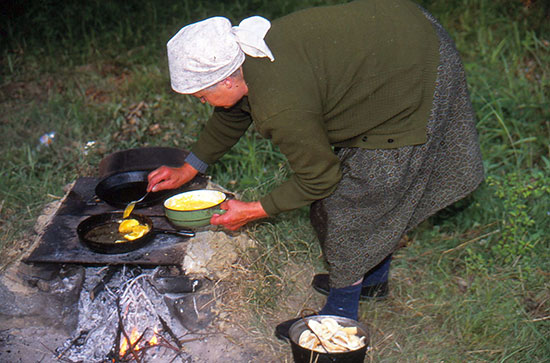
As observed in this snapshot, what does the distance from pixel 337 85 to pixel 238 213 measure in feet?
3.15

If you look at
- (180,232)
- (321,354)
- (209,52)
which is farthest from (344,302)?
(209,52)

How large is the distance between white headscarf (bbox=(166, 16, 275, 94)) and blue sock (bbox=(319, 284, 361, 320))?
1.60m

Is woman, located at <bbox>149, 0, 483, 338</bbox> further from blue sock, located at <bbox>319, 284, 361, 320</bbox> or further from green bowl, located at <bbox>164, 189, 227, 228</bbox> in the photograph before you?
green bowl, located at <bbox>164, 189, 227, 228</bbox>

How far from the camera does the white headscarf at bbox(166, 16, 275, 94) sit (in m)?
2.74

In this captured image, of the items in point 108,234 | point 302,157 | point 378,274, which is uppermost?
point 302,157

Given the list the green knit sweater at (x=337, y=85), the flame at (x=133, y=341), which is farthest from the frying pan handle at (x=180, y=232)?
the green knit sweater at (x=337, y=85)

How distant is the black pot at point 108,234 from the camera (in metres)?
3.47

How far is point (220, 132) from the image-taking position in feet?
12.8

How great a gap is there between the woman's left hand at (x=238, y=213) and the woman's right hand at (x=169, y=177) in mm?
642

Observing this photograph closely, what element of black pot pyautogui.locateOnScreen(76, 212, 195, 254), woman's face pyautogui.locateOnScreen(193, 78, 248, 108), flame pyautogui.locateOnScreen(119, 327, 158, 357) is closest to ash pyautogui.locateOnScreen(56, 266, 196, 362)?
flame pyautogui.locateOnScreen(119, 327, 158, 357)

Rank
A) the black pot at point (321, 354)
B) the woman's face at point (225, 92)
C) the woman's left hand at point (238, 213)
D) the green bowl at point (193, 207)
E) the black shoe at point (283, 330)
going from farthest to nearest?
the black shoe at point (283, 330) → the green bowl at point (193, 207) → the woman's left hand at point (238, 213) → the black pot at point (321, 354) → the woman's face at point (225, 92)

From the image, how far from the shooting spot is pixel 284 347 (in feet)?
12.3

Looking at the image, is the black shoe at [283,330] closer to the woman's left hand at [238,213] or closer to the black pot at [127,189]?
the woman's left hand at [238,213]

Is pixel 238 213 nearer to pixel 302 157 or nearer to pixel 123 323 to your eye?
pixel 302 157
